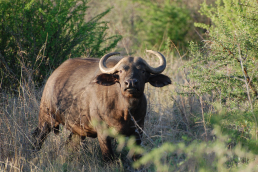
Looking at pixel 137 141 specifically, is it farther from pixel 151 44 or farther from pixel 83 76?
pixel 151 44

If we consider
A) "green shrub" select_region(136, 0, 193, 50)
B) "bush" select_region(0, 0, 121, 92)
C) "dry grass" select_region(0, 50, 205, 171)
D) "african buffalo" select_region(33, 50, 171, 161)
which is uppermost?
"green shrub" select_region(136, 0, 193, 50)

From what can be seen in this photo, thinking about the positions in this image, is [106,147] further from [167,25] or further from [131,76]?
[167,25]

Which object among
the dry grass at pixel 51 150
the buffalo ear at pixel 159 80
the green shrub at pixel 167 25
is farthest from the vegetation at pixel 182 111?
the green shrub at pixel 167 25

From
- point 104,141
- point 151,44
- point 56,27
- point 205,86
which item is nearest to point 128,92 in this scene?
point 104,141

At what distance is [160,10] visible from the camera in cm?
1255

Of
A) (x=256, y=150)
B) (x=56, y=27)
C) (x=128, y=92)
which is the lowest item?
(x=256, y=150)

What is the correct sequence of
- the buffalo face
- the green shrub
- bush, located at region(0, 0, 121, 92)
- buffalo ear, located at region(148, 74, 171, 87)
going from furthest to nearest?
the green shrub, bush, located at region(0, 0, 121, 92), buffalo ear, located at region(148, 74, 171, 87), the buffalo face

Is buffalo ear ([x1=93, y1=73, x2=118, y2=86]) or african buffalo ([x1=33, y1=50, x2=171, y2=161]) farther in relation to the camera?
buffalo ear ([x1=93, y1=73, x2=118, y2=86])

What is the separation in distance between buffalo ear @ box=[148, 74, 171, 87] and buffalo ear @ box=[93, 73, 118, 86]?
50 centimetres

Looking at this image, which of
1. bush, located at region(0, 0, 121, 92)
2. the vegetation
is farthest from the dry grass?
bush, located at region(0, 0, 121, 92)

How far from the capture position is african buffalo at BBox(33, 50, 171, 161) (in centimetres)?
410

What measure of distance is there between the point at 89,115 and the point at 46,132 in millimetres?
1001

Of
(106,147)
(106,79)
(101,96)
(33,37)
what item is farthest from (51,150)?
(33,37)

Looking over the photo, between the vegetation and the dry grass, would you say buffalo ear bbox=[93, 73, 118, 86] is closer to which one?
the vegetation
